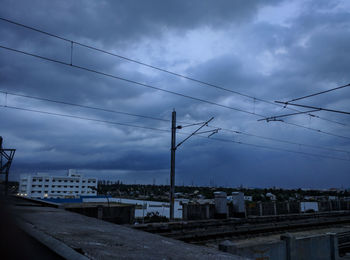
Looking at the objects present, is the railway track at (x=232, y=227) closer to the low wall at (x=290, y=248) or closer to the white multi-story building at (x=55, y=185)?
the low wall at (x=290, y=248)

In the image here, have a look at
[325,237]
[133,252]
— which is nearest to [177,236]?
Answer: [325,237]

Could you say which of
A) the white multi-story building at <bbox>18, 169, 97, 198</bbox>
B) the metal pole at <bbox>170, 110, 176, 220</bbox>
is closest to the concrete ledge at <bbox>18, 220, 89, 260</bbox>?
the metal pole at <bbox>170, 110, 176, 220</bbox>

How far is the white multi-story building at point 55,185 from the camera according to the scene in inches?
3501

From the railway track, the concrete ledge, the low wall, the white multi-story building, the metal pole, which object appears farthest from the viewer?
the white multi-story building

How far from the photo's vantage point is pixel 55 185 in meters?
93.2

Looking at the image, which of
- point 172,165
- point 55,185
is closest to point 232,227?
point 172,165

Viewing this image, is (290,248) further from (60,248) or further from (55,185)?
(55,185)

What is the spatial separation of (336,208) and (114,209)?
3624 centimetres

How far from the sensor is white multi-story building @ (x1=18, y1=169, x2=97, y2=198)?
3501 inches

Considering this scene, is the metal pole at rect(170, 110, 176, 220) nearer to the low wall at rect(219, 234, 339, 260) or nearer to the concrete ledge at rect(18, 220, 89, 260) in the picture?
the low wall at rect(219, 234, 339, 260)

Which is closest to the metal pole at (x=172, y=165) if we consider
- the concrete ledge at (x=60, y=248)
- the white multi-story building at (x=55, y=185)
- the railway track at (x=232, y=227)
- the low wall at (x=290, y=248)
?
the railway track at (x=232, y=227)

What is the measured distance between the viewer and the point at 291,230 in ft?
72.7

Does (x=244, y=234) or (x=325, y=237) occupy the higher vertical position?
(x=325, y=237)

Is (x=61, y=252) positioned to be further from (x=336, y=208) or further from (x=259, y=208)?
(x=336, y=208)
